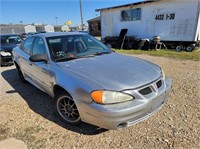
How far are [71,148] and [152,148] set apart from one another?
45.9 inches

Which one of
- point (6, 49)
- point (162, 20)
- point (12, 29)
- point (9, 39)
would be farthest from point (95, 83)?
point (12, 29)

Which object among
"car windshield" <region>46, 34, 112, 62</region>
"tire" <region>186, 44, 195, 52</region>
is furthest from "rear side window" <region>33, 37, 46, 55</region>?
"tire" <region>186, 44, 195, 52</region>

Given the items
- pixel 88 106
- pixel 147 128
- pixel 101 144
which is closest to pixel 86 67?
pixel 88 106

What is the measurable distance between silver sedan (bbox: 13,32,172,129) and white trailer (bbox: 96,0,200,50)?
9195 mm

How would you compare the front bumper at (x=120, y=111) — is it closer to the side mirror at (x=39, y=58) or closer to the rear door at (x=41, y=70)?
the rear door at (x=41, y=70)

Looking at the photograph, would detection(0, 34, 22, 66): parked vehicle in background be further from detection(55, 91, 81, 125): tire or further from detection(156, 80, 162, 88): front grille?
detection(156, 80, 162, 88): front grille

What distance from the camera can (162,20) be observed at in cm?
1202

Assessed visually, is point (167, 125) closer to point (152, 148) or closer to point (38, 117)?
point (152, 148)

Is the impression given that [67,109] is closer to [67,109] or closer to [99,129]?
[67,109]

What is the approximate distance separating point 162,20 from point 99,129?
11.2 metres

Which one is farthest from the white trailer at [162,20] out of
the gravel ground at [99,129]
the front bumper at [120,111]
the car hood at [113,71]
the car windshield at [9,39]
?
the front bumper at [120,111]

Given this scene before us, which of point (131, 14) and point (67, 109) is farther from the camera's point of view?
point (131, 14)

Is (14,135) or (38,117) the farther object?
(38,117)

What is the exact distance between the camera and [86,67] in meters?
2.91
